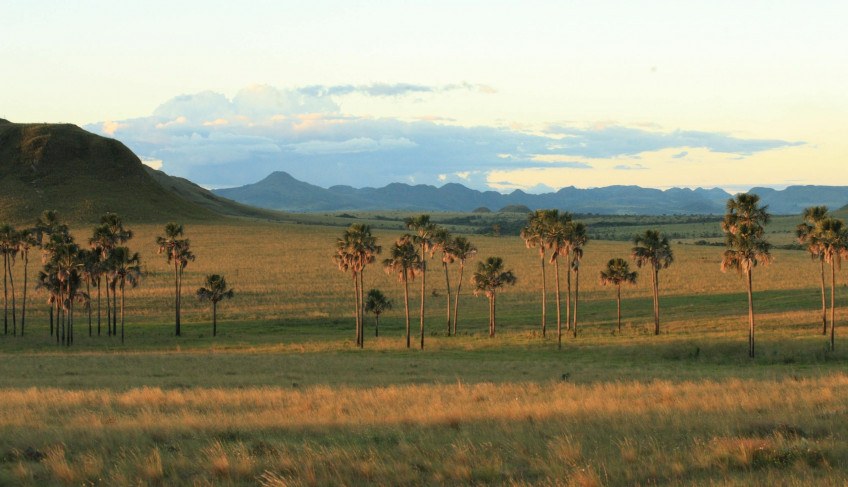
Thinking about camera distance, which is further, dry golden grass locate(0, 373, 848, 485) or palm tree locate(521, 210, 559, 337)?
palm tree locate(521, 210, 559, 337)

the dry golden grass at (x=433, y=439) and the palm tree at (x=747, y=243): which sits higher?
the palm tree at (x=747, y=243)

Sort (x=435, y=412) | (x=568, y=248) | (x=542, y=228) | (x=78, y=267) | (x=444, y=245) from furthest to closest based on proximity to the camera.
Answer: (x=444, y=245), (x=568, y=248), (x=542, y=228), (x=78, y=267), (x=435, y=412)

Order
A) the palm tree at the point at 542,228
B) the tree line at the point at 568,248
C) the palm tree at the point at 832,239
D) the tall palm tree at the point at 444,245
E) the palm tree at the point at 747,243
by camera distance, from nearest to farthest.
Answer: the palm tree at the point at 747,243 → the tree line at the point at 568,248 → the palm tree at the point at 832,239 → the palm tree at the point at 542,228 → the tall palm tree at the point at 444,245

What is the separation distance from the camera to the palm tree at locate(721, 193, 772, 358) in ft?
151

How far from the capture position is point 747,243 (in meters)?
46.1

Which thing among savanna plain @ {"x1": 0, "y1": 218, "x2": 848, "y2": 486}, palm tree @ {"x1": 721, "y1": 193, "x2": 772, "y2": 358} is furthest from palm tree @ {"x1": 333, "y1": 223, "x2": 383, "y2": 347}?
palm tree @ {"x1": 721, "y1": 193, "x2": 772, "y2": 358}

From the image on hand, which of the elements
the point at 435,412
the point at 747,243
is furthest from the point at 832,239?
the point at 435,412

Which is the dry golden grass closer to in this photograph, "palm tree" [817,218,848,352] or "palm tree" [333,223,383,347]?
"palm tree" [817,218,848,352]

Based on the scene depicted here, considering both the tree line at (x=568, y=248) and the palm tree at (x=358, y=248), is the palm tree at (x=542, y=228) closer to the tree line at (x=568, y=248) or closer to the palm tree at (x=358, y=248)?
the tree line at (x=568, y=248)

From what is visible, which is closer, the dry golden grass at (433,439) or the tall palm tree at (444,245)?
the dry golden grass at (433,439)

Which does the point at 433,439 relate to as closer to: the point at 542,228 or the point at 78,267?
the point at 542,228

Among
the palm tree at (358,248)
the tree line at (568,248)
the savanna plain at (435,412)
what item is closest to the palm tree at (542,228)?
the tree line at (568,248)

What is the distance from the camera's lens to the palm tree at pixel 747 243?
4603 cm

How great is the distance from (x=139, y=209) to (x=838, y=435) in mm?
196564
